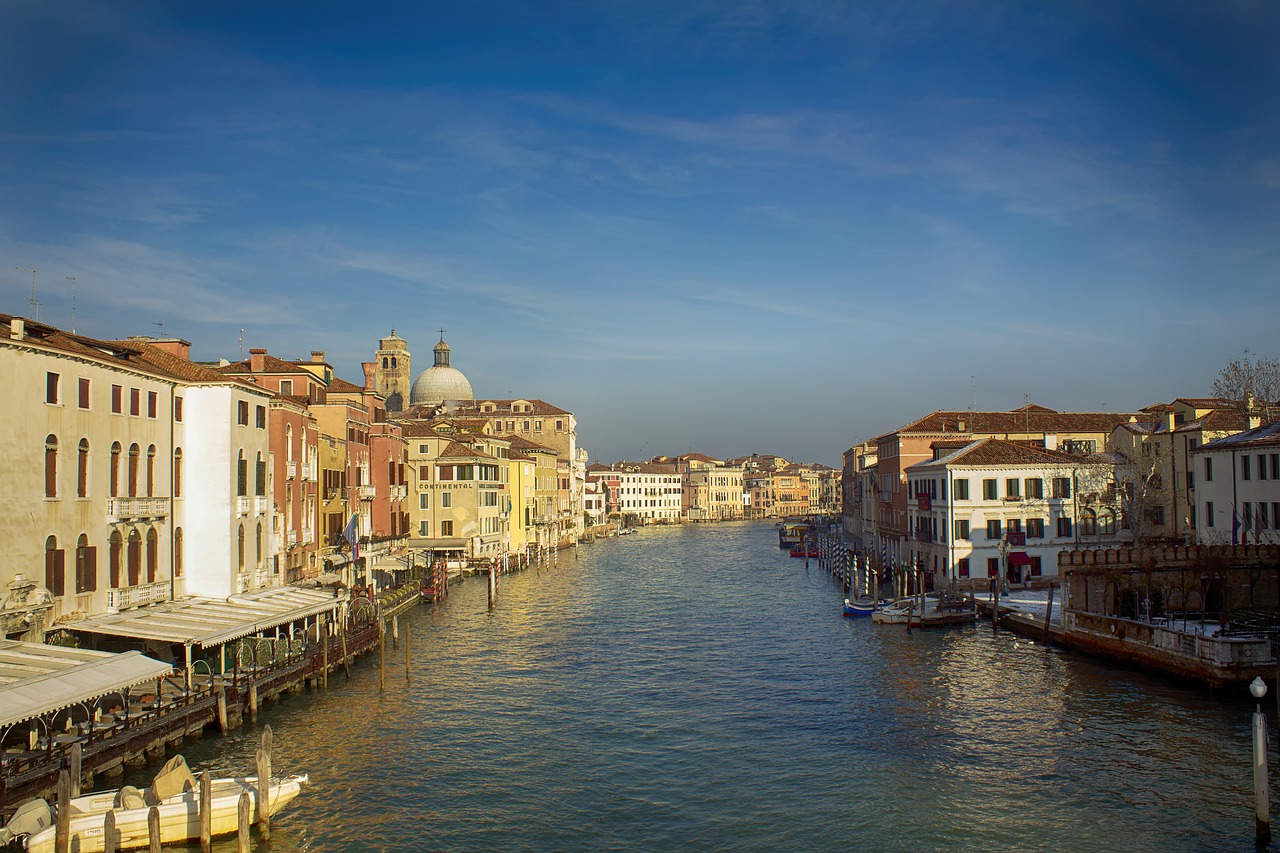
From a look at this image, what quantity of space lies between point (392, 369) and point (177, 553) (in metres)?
93.8

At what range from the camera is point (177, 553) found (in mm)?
26828

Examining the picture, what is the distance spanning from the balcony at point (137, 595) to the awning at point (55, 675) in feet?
14.0

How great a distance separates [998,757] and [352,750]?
12.9 m

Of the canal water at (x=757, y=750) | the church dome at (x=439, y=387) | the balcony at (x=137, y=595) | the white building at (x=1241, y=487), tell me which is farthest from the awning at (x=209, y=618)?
the church dome at (x=439, y=387)

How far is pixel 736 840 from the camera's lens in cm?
1648

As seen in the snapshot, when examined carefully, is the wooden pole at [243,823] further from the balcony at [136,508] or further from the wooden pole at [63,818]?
the balcony at [136,508]

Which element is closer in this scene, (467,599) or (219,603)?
(219,603)

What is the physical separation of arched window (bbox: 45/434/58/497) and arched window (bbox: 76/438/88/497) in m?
0.71

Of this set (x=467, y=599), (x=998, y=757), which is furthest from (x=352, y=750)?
(x=467, y=599)

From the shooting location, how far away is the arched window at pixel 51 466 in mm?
21312

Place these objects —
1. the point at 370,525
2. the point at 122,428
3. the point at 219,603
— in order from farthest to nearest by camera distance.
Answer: the point at 370,525
the point at 219,603
the point at 122,428

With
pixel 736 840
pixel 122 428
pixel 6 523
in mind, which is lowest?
pixel 736 840

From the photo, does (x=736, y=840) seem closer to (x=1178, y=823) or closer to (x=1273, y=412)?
(x=1178, y=823)

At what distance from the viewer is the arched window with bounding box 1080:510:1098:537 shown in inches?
1698
